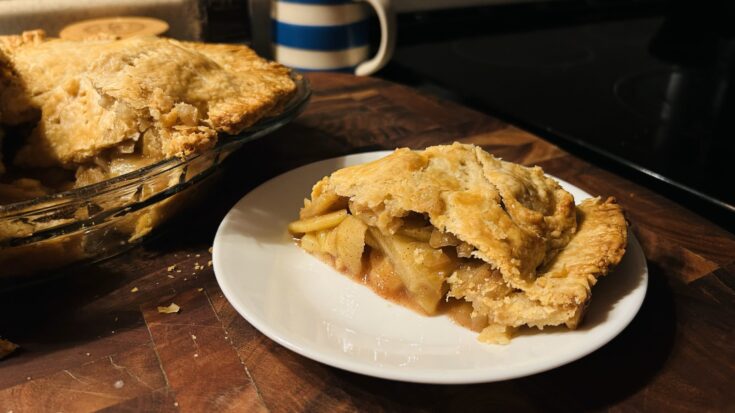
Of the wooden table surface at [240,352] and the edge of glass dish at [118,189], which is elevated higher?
the edge of glass dish at [118,189]

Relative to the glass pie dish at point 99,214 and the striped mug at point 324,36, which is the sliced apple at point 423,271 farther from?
the striped mug at point 324,36

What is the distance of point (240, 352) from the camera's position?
0.96m

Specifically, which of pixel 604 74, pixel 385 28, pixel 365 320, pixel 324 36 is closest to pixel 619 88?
pixel 604 74

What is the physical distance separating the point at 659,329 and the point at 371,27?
75.9 inches

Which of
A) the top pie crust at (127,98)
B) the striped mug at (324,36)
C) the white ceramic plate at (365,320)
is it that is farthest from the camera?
the striped mug at (324,36)

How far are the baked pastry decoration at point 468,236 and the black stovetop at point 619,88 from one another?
0.65 m

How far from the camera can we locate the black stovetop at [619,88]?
1816 mm

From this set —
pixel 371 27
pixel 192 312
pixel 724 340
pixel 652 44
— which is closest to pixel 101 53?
pixel 192 312

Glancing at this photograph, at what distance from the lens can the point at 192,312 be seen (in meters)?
1.04

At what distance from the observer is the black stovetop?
5.96ft

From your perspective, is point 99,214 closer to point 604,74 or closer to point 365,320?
point 365,320

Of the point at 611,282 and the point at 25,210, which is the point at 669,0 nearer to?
the point at 611,282

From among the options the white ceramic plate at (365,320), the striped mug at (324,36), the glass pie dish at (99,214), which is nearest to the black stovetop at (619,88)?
the striped mug at (324,36)

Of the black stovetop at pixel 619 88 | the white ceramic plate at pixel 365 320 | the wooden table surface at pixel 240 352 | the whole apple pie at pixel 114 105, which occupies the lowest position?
the black stovetop at pixel 619 88
